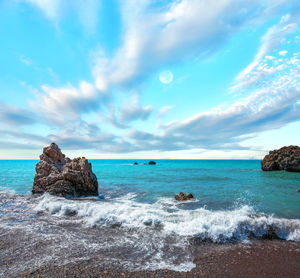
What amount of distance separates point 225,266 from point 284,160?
61.3 meters

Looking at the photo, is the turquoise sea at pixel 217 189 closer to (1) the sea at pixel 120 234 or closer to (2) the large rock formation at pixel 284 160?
(1) the sea at pixel 120 234

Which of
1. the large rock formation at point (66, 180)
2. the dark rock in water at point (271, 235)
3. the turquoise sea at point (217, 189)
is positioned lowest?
the turquoise sea at point (217, 189)

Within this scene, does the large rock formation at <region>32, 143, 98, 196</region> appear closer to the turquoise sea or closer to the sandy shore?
the turquoise sea

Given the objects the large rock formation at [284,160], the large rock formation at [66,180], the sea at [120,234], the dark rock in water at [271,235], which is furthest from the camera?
the large rock formation at [284,160]

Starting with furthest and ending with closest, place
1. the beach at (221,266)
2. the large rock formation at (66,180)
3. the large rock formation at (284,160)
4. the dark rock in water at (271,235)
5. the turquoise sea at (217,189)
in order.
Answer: the large rock formation at (284,160) < the large rock formation at (66,180) < the turquoise sea at (217,189) < the dark rock in water at (271,235) < the beach at (221,266)

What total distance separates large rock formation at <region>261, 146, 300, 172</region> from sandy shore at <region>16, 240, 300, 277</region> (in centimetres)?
5676

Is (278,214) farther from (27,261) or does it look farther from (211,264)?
(27,261)

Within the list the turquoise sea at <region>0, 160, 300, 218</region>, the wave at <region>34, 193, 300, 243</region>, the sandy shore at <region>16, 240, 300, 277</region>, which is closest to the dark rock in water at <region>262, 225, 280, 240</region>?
the wave at <region>34, 193, 300, 243</region>

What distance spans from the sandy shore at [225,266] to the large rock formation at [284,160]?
5676cm

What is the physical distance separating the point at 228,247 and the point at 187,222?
267 cm

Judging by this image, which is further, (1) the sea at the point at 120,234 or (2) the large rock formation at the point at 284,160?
(2) the large rock formation at the point at 284,160

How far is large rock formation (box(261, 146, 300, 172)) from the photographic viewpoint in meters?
52.9

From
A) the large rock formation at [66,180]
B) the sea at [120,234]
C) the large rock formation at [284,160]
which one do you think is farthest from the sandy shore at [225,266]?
the large rock formation at [284,160]

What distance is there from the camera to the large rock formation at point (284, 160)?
173 ft
